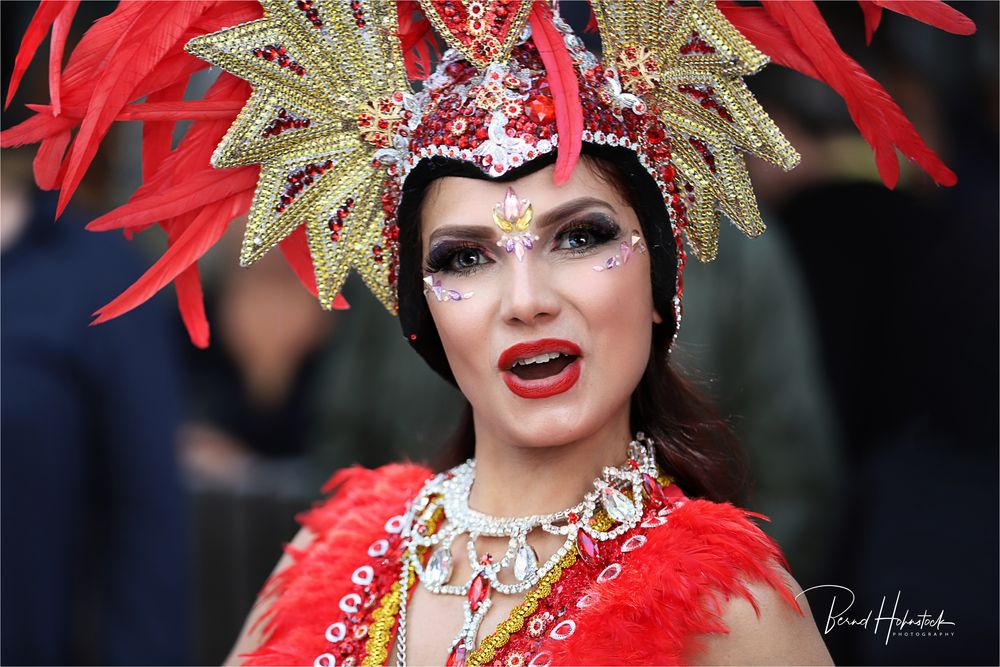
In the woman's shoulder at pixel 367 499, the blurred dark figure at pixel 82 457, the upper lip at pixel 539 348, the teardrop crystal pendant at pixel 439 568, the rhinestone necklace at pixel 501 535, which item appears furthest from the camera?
the blurred dark figure at pixel 82 457

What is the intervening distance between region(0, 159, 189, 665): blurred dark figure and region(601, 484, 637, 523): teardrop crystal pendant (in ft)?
5.48

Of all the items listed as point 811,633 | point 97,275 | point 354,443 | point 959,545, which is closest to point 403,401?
point 354,443

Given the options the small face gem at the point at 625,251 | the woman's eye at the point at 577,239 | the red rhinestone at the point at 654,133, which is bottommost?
the small face gem at the point at 625,251

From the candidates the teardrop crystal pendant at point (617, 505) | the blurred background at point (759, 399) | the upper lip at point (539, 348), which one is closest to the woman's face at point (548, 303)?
the upper lip at point (539, 348)

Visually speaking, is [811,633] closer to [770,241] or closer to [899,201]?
[770,241]

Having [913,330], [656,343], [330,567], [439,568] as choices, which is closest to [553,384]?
[656,343]

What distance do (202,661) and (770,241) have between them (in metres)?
2.37

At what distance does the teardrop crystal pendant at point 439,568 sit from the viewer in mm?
2408

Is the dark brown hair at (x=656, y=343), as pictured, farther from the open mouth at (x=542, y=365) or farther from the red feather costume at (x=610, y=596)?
the open mouth at (x=542, y=365)

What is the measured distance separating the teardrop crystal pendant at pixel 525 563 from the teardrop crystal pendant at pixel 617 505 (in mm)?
165

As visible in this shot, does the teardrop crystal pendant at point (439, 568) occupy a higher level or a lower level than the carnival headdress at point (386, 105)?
lower

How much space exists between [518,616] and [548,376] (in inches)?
17.7

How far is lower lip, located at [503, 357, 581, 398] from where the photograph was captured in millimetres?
2199

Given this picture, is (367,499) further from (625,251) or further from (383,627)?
(625,251)
